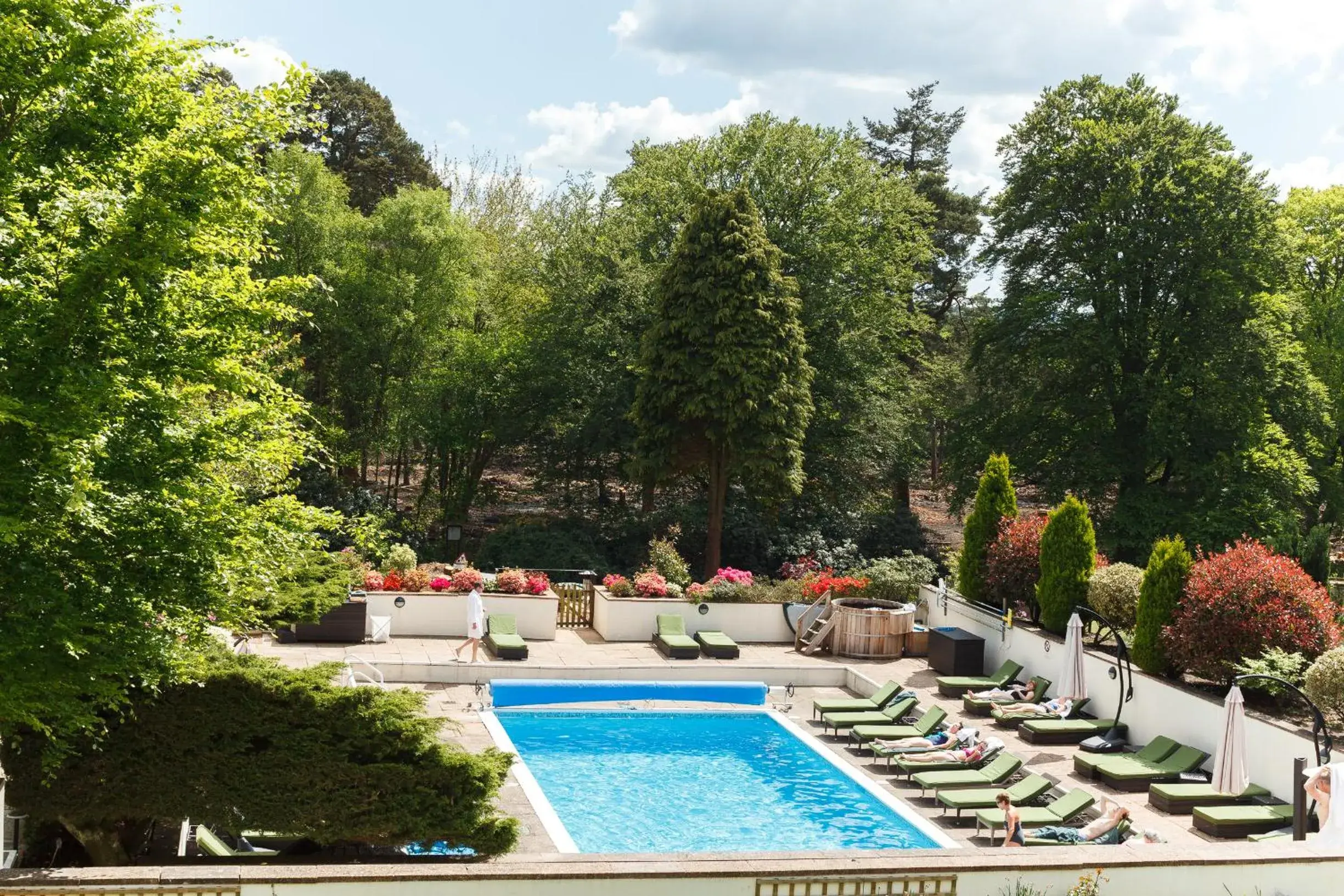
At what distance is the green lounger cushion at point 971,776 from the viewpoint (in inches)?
600

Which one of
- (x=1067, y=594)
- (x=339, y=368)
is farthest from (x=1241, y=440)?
(x=339, y=368)

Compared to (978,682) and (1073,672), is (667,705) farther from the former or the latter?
(1073,672)

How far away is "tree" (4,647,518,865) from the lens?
934 centimetres

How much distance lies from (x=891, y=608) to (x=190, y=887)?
693 inches

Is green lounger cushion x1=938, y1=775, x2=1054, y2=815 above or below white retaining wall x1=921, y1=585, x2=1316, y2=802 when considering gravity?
below

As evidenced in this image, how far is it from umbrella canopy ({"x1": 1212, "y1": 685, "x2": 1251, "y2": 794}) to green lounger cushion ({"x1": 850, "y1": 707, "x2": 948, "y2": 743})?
4.33 m

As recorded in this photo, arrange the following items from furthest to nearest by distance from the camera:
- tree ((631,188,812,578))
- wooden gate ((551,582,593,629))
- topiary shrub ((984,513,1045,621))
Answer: tree ((631,188,812,578)) → wooden gate ((551,582,593,629)) → topiary shrub ((984,513,1045,621))

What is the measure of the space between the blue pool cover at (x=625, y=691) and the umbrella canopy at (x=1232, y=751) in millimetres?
8222

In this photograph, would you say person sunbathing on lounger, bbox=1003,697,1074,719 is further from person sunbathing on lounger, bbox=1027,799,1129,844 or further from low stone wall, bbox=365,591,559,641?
low stone wall, bbox=365,591,559,641

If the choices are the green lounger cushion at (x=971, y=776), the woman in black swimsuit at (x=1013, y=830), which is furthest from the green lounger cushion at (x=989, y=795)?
the woman in black swimsuit at (x=1013, y=830)

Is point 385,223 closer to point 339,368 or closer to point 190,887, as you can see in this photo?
point 339,368

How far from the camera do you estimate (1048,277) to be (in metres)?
32.5

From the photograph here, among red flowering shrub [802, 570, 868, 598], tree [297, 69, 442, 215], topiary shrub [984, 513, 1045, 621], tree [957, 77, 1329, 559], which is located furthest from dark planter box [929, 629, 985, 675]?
tree [297, 69, 442, 215]

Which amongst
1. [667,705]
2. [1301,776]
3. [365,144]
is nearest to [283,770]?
[1301,776]
